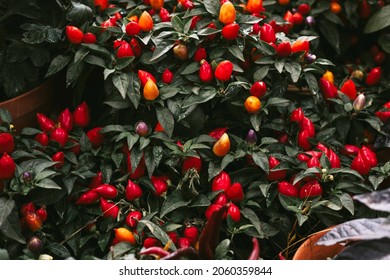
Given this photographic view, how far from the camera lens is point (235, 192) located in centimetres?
131

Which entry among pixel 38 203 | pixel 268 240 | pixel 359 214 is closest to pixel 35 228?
pixel 38 203

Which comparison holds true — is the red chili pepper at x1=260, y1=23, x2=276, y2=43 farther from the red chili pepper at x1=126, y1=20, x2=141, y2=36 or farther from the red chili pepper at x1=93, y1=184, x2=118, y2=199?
the red chili pepper at x1=93, y1=184, x2=118, y2=199

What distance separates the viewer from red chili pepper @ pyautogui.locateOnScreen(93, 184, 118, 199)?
52.2 inches

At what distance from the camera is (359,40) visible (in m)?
2.06

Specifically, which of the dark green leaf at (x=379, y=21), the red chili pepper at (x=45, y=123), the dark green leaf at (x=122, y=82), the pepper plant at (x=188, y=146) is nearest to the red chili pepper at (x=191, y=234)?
the pepper plant at (x=188, y=146)

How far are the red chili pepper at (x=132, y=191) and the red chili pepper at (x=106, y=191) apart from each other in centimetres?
3

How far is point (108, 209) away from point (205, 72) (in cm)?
39

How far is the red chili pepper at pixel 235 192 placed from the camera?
1302 millimetres

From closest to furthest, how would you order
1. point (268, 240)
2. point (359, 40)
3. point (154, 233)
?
1. point (154, 233)
2. point (268, 240)
3. point (359, 40)

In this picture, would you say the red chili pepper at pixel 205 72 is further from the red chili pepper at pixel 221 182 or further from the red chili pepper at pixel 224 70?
the red chili pepper at pixel 221 182

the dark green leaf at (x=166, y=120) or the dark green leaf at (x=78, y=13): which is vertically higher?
the dark green leaf at (x=78, y=13)

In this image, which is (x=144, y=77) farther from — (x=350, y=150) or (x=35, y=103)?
(x=350, y=150)
